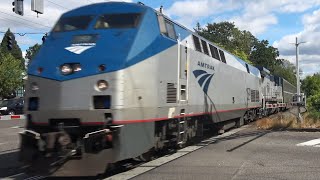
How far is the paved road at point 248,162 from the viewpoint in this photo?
9445 mm

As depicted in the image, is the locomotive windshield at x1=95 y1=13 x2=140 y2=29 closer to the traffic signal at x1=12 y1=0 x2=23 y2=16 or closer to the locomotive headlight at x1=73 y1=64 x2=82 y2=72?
the locomotive headlight at x1=73 y1=64 x2=82 y2=72

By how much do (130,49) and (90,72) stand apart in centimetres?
95

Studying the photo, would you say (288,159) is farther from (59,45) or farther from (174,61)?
(59,45)

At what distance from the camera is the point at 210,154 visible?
1243cm

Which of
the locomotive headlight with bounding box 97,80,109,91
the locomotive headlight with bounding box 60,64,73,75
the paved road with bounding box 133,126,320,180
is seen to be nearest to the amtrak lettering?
the paved road with bounding box 133,126,320,180

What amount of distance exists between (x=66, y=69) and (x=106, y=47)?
3.01 feet

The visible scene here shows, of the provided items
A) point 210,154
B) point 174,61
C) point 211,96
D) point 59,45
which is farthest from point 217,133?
point 59,45

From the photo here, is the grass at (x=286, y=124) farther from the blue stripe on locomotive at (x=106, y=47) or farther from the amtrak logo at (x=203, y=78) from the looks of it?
the blue stripe on locomotive at (x=106, y=47)

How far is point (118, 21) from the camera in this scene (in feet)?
33.4

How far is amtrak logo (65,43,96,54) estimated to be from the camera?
929cm

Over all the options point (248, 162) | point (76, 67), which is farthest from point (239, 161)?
point (76, 67)

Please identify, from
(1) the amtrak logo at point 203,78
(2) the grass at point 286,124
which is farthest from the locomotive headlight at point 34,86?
(2) the grass at point 286,124

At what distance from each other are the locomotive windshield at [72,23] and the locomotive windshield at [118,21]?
298 mm

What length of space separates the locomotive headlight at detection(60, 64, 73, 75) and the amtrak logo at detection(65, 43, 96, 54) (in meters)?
0.36
